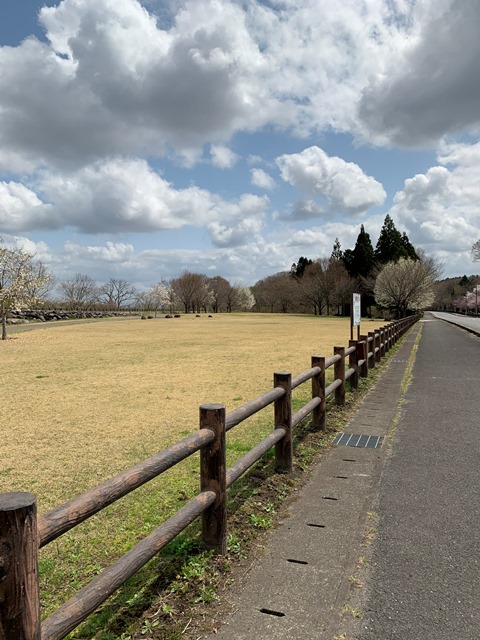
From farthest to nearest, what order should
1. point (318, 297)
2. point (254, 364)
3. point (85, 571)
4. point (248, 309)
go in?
point (248, 309) → point (318, 297) → point (254, 364) → point (85, 571)

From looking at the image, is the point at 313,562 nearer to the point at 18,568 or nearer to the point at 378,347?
the point at 18,568

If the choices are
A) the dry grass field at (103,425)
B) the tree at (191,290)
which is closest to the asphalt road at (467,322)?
the dry grass field at (103,425)

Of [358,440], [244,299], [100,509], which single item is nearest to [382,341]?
[358,440]

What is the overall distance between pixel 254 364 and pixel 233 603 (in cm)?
1123

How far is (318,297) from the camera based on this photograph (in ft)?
267

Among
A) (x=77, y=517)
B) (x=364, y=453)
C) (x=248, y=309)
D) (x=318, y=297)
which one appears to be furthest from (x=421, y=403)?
(x=248, y=309)

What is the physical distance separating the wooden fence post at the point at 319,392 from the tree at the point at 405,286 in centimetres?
5270

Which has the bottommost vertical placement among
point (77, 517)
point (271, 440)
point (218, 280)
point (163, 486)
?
point (163, 486)

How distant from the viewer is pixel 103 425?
684 centimetres

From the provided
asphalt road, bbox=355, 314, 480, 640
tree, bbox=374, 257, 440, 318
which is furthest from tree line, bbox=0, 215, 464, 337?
asphalt road, bbox=355, 314, 480, 640

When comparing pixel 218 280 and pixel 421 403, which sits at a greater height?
pixel 218 280

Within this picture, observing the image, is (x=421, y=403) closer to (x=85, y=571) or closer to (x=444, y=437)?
(x=444, y=437)

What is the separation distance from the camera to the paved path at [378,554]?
2.35 meters

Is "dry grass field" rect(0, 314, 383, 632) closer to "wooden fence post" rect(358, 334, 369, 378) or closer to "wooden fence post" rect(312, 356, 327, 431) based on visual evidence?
"wooden fence post" rect(312, 356, 327, 431)
